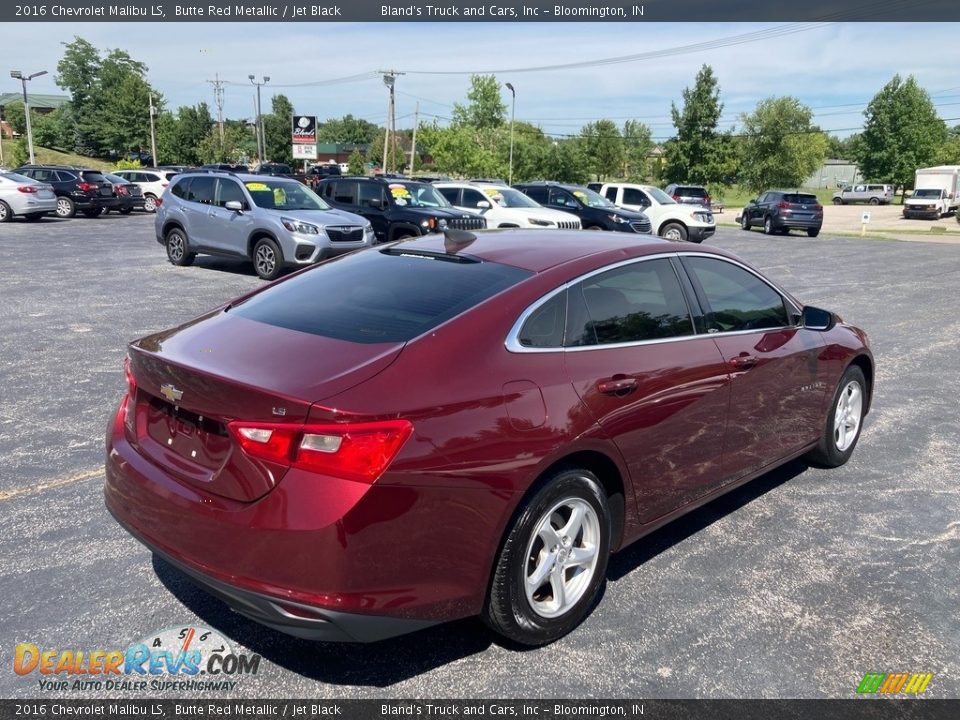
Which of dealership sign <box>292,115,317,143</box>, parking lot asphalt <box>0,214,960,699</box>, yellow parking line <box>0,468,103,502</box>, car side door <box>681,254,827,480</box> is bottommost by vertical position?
parking lot asphalt <box>0,214,960,699</box>

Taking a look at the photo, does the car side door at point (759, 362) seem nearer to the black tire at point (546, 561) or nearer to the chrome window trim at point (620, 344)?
the chrome window trim at point (620, 344)

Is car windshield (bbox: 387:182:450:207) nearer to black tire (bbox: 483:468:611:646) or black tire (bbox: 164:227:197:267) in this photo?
black tire (bbox: 164:227:197:267)

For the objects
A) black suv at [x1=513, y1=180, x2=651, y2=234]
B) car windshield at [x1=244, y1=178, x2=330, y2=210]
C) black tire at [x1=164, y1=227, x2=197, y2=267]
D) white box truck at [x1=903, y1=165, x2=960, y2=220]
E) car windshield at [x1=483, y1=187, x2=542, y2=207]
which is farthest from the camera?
white box truck at [x1=903, y1=165, x2=960, y2=220]

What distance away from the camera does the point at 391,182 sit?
17.7 m

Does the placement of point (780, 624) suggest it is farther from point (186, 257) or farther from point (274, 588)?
point (186, 257)

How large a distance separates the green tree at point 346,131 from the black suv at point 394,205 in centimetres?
12853

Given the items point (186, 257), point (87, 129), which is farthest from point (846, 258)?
point (87, 129)

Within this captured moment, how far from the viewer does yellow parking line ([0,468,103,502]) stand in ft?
14.8

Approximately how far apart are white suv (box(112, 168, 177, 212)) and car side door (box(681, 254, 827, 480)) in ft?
112

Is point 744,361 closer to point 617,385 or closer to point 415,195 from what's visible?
point 617,385

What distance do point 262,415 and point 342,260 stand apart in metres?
1.69

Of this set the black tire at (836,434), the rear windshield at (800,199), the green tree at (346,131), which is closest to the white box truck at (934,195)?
the rear windshield at (800,199)

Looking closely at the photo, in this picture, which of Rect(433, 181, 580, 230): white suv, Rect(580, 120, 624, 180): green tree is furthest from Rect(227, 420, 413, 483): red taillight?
Rect(580, 120, 624, 180): green tree

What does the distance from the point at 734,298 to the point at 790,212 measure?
1129 inches
